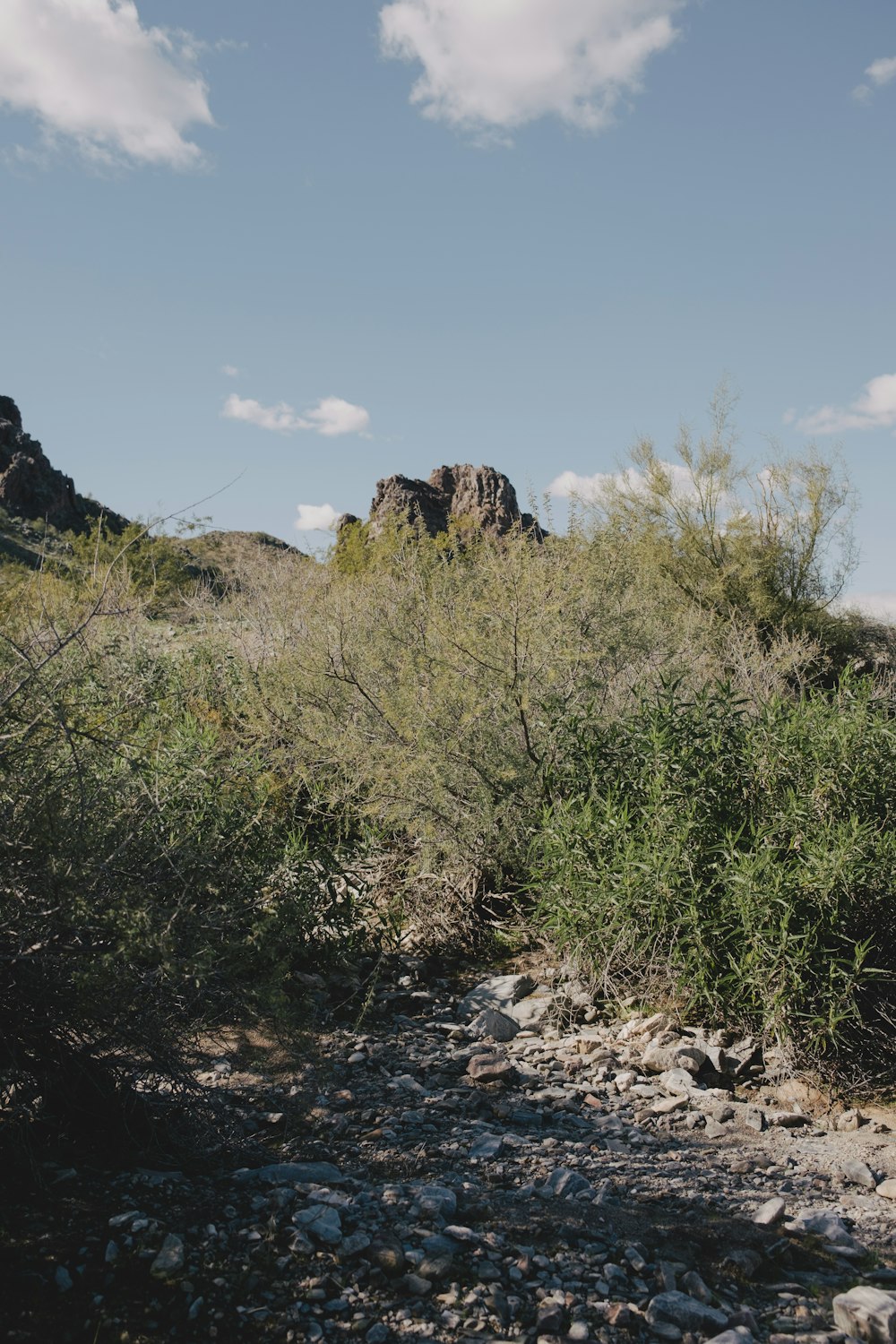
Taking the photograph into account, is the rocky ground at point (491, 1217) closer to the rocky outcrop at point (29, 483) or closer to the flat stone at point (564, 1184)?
the flat stone at point (564, 1184)

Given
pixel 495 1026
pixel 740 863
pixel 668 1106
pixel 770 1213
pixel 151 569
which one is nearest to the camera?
pixel 770 1213

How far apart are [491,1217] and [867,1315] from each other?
102 cm

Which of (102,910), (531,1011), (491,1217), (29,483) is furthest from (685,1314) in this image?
(29,483)

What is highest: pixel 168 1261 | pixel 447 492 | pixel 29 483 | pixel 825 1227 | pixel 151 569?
pixel 447 492

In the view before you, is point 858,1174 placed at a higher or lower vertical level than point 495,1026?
higher

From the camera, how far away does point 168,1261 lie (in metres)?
2.36

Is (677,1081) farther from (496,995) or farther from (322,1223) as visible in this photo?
(322,1223)

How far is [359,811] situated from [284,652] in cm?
170

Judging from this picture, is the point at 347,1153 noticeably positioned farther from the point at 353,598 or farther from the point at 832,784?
the point at 353,598

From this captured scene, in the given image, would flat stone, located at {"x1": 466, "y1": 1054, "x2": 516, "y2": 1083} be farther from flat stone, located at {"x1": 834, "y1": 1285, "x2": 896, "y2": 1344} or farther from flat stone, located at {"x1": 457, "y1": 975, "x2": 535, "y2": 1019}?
flat stone, located at {"x1": 834, "y1": 1285, "x2": 896, "y2": 1344}

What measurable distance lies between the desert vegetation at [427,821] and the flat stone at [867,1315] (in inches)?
59.2

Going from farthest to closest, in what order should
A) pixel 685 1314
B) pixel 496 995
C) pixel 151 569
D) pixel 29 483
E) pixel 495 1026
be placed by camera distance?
pixel 29 483 → pixel 151 569 → pixel 496 995 → pixel 495 1026 → pixel 685 1314

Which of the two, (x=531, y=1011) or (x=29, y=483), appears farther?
(x=29, y=483)

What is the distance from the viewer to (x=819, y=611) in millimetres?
18750
